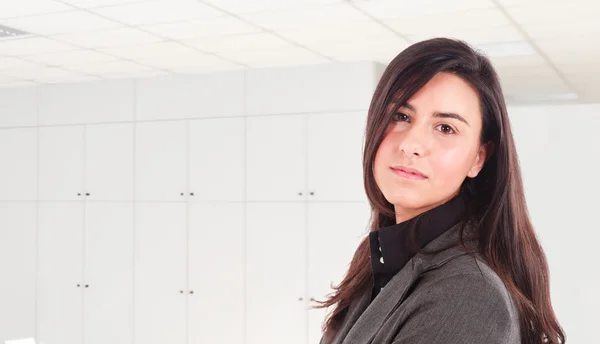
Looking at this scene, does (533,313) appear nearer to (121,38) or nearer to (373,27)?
(373,27)

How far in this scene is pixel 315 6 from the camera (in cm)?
426

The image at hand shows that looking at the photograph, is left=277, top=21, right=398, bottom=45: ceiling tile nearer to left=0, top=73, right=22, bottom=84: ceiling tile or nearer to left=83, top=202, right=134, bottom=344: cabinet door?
left=83, top=202, right=134, bottom=344: cabinet door

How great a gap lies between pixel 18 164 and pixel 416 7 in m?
5.03

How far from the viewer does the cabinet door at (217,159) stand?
21.6ft

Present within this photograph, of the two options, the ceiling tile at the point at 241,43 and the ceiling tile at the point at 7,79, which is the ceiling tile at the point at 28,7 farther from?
the ceiling tile at the point at 7,79

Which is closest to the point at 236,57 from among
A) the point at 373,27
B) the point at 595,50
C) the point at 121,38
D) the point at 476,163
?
the point at 121,38

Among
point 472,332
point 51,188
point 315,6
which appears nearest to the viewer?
point 472,332

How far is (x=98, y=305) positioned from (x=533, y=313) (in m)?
6.72

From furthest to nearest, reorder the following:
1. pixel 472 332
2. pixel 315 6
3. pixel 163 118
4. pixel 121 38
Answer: pixel 163 118, pixel 121 38, pixel 315 6, pixel 472 332

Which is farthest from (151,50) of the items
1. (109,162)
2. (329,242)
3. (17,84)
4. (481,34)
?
(17,84)

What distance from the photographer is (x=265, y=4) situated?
418 cm

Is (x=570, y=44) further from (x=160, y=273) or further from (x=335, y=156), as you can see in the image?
(x=160, y=273)

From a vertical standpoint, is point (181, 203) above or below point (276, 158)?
below

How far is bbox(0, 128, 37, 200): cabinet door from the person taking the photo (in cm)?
765
